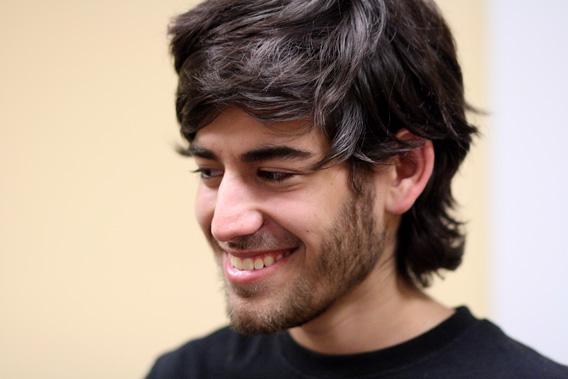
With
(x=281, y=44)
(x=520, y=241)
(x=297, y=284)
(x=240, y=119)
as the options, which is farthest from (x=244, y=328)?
(x=520, y=241)

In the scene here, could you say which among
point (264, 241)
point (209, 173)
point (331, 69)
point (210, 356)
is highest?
point (331, 69)

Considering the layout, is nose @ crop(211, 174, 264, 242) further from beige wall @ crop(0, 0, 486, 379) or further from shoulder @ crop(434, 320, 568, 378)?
beige wall @ crop(0, 0, 486, 379)

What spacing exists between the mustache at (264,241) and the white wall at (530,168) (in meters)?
0.75

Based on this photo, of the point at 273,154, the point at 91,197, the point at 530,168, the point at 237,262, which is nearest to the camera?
the point at 273,154

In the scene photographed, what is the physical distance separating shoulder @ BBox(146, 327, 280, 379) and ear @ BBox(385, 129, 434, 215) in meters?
0.38

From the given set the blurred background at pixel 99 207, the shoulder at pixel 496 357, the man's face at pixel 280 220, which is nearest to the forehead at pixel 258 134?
the man's face at pixel 280 220

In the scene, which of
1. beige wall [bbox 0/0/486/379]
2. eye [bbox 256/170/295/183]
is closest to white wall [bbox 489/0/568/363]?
beige wall [bbox 0/0/486/379]

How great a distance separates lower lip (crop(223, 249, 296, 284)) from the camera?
43.8 inches

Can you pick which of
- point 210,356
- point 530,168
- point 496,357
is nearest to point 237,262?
point 210,356

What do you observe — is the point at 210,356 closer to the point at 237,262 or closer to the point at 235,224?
the point at 237,262

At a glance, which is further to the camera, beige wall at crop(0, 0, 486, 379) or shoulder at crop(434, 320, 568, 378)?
beige wall at crop(0, 0, 486, 379)

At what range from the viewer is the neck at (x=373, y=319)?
1.18 m

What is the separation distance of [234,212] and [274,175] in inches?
3.2

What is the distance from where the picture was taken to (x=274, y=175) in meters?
1.07
